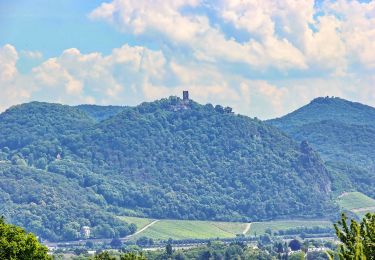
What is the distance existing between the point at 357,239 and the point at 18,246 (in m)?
43.3

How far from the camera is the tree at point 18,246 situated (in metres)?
88.8

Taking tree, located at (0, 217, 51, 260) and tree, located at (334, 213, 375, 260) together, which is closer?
tree, located at (334, 213, 375, 260)

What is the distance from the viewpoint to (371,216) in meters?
61.1

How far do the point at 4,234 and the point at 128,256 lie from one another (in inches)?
406

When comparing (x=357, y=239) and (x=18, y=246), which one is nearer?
(x=357, y=239)

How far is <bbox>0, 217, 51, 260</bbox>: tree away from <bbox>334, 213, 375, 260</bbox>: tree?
35326 millimetres

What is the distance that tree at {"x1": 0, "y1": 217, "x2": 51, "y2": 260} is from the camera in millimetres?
88812

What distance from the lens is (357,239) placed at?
51.3 meters

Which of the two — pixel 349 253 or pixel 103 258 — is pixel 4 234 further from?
pixel 349 253

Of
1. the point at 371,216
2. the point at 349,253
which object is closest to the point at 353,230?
the point at 349,253

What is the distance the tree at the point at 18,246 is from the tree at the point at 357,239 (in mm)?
35326

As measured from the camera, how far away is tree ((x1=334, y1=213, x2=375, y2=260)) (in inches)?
2037

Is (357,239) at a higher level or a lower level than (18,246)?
lower

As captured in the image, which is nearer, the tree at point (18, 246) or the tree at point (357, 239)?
the tree at point (357, 239)
